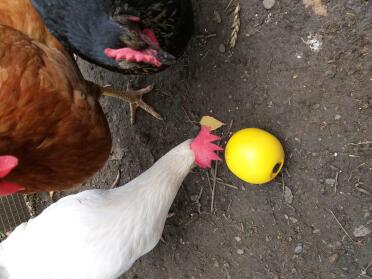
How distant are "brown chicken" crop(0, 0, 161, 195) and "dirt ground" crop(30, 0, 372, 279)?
49 centimetres

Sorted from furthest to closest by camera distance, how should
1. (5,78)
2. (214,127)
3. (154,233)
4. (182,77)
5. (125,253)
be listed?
(182,77) < (214,127) < (154,233) < (125,253) < (5,78)

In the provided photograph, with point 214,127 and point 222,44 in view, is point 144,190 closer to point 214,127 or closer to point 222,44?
point 214,127

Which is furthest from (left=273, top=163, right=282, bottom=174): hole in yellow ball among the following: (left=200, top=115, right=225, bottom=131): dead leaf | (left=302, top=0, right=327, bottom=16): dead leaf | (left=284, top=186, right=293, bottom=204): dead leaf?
(left=302, top=0, right=327, bottom=16): dead leaf

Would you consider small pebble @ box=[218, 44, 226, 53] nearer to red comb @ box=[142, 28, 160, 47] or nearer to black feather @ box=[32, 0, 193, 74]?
black feather @ box=[32, 0, 193, 74]

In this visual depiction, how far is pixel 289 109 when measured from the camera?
1.65 metres

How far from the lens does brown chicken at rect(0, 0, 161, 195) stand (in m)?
1.29

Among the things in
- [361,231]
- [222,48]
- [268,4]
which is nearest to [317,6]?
[268,4]

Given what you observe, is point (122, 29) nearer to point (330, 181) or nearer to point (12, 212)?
point (330, 181)

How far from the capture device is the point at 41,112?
1316 millimetres

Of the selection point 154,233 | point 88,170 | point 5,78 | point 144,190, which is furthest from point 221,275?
point 5,78

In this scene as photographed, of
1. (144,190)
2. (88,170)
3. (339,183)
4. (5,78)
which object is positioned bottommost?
(339,183)

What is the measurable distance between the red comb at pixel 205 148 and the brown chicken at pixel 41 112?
321 millimetres

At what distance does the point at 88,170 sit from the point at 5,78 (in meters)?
0.42

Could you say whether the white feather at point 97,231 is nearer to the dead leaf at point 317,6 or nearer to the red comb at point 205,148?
the red comb at point 205,148
